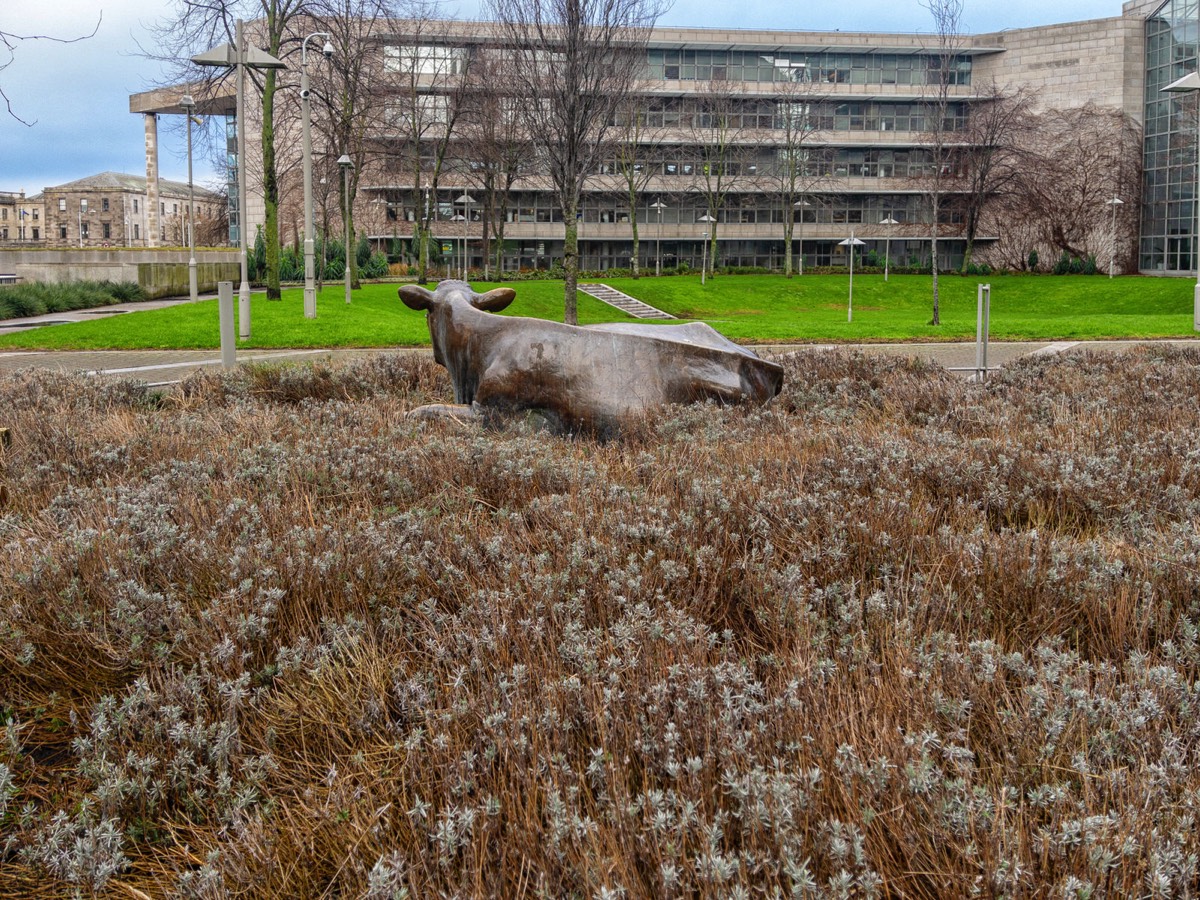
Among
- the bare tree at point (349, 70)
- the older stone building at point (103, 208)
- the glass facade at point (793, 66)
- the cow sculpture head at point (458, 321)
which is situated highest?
the glass facade at point (793, 66)

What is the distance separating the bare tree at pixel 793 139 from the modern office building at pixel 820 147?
0.28m

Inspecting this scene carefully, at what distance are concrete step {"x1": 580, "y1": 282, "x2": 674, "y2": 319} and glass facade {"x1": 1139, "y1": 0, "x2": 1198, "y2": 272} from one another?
35.4 metres

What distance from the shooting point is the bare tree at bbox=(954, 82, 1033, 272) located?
208 ft

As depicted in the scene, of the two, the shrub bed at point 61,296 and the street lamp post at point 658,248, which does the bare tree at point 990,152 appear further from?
the shrub bed at point 61,296

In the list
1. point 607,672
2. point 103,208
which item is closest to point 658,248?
point 607,672

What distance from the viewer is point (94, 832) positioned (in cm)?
212

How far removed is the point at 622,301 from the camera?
51.1 meters

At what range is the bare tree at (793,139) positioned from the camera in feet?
213

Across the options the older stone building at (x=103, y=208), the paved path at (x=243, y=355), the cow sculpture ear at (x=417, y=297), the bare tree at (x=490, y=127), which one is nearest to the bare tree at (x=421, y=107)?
the bare tree at (x=490, y=127)

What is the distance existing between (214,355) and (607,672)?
55.6ft

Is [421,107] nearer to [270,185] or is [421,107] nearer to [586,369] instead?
[270,185]

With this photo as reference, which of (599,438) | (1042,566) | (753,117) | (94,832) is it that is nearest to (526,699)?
(94,832)

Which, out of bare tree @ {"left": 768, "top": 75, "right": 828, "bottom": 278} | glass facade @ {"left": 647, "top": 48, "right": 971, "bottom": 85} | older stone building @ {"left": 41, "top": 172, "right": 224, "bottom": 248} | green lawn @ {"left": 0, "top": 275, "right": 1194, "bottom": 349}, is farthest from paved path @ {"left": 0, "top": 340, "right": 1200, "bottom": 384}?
older stone building @ {"left": 41, "top": 172, "right": 224, "bottom": 248}

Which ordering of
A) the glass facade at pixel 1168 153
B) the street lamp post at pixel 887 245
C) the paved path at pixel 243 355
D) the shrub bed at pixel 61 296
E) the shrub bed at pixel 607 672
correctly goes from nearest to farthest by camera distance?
1. the shrub bed at pixel 607 672
2. the paved path at pixel 243 355
3. the shrub bed at pixel 61 296
4. the street lamp post at pixel 887 245
5. the glass facade at pixel 1168 153
